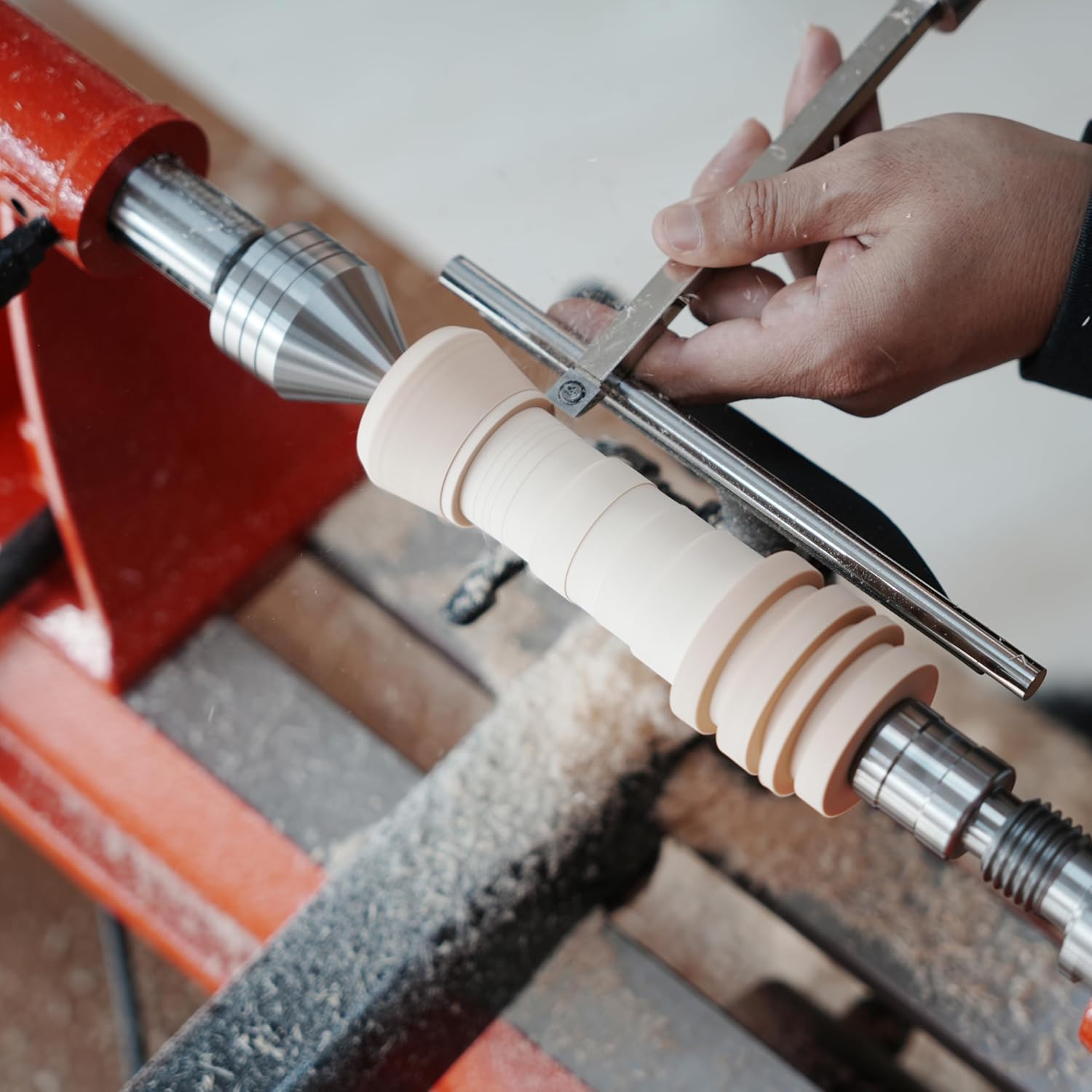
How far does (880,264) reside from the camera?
2.11 ft

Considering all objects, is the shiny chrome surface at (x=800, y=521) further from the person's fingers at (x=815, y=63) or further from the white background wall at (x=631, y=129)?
the person's fingers at (x=815, y=63)

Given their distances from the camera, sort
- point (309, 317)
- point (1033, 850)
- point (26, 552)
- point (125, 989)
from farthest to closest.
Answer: point (125, 989) < point (26, 552) < point (309, 317) < point (1033, 850)

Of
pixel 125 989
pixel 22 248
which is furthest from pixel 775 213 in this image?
pixel 125 989

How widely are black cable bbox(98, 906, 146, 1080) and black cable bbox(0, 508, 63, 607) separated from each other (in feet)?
1.41

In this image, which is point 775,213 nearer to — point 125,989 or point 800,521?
point 800,521

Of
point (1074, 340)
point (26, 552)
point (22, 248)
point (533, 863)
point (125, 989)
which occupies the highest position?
point (1074, 340)

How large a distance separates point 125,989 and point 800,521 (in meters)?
0.95

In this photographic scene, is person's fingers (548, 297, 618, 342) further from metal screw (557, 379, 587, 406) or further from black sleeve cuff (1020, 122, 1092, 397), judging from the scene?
black sleeve cuff (1020, 122, 1092, 397)

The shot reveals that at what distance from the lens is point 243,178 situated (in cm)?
161

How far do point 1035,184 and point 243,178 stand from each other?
4.02 ft

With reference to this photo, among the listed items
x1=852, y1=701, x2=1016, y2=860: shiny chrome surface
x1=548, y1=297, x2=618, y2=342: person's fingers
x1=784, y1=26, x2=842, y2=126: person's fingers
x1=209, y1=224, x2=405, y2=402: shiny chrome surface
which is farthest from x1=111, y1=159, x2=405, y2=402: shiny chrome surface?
x1=784, y1=26, x2=842, y2=126: person's fingers

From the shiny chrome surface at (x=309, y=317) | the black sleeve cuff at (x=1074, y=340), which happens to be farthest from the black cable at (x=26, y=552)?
the black sleeve cuff at (x=1074, y=340)

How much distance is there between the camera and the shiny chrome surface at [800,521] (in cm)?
53

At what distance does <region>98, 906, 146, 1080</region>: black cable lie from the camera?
1.13 m
